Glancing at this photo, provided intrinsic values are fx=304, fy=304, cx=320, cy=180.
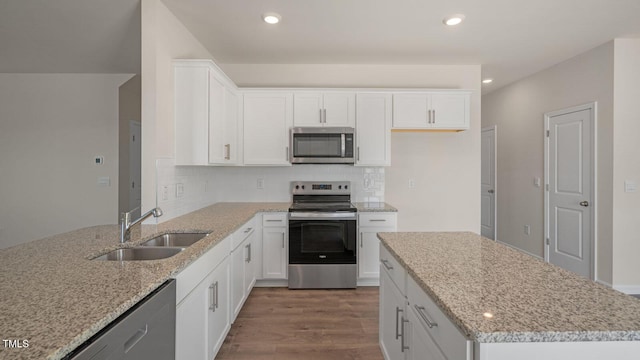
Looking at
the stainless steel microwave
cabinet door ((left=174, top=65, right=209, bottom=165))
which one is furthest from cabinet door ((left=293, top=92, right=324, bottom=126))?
cabinet door ((left=174, top=65, right=209, bottom=165))

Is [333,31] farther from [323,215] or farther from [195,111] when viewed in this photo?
[323,215]

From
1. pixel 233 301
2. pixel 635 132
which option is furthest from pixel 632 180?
pixel 233 301

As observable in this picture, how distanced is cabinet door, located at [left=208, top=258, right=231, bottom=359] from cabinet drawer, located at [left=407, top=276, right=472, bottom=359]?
1.20 meters

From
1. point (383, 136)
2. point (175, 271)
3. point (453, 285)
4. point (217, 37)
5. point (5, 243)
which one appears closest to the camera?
point (453, 285)

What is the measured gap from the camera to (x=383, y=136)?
11.7 ft

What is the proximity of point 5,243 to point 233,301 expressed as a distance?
4.27 meters

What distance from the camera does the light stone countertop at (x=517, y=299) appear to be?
0.78 m

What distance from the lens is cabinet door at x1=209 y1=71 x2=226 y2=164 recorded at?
274 cm

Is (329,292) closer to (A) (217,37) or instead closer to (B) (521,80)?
(A) (217,37)

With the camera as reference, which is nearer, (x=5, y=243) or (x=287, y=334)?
(x=287, y=334)

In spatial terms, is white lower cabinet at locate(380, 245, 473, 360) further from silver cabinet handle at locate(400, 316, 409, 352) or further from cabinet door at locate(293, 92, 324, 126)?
cabinet door at locate(293, 92, 324, 126)

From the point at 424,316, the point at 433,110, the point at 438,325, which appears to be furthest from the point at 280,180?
the point at 438,325

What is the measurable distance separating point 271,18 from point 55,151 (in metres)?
3.84

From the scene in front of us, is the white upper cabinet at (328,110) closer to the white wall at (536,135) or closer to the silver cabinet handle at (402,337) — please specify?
the silver cabinet handle at (402,337)
